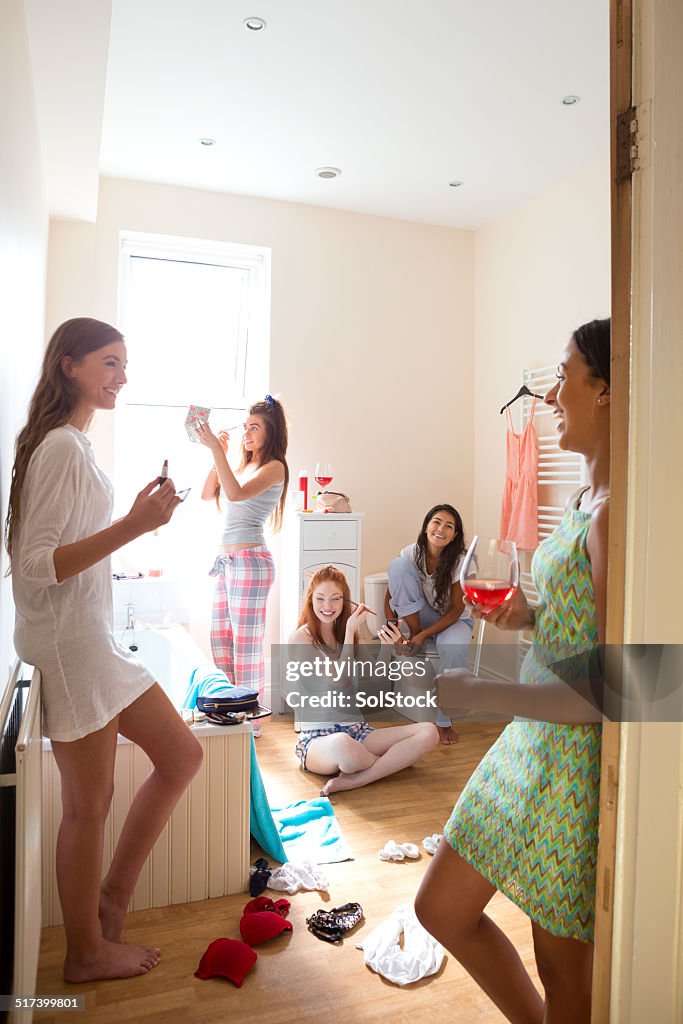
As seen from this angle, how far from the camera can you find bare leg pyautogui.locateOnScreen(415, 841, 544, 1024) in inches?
51.6

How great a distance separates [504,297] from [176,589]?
2644mm

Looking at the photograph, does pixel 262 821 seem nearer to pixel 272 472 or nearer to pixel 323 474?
pixel 272 472

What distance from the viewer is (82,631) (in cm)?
174

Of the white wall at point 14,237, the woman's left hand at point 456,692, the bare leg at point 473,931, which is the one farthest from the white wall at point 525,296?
the bare leg at point 473,931

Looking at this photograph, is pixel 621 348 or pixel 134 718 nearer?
pixel 621 348

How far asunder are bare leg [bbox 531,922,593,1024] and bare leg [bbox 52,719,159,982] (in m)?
1.05

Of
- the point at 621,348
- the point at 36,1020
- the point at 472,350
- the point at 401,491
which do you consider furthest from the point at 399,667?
the point at 621,348

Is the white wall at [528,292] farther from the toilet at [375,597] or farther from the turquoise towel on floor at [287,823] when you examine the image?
the turquoise towel on floor at [287,823]

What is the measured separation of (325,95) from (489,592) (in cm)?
278

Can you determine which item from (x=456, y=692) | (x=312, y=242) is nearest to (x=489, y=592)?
(x=456, y=692)

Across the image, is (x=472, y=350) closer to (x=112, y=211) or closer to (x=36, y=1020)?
(x=112, y=211)

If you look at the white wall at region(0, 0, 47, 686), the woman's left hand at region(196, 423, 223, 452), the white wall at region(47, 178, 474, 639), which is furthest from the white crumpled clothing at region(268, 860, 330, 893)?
the white wall at region(47, 178, 474, 639)

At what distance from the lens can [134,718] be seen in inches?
74.9

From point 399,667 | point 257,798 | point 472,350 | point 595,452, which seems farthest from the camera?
point 472,350
